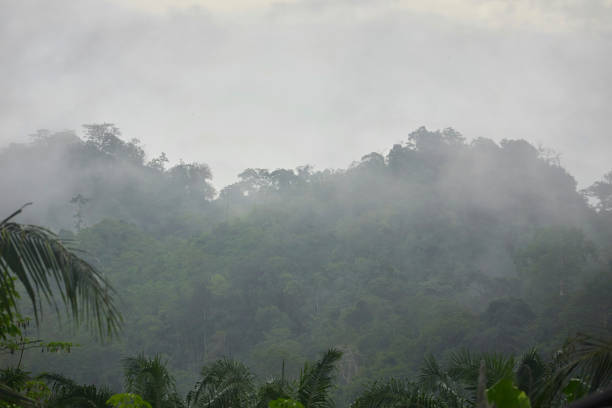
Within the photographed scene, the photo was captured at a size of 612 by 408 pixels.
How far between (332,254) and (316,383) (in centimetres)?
4537

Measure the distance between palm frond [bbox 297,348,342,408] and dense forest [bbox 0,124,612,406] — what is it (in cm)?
1841

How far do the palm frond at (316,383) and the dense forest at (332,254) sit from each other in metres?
18.4

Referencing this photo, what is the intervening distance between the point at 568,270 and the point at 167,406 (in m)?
36.3

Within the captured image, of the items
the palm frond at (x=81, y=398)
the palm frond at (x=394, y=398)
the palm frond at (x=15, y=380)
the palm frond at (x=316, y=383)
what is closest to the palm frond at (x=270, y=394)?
the palm frond at (x=316, y=383)

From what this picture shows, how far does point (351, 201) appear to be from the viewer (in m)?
63.0

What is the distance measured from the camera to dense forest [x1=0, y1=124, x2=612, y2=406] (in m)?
34.2

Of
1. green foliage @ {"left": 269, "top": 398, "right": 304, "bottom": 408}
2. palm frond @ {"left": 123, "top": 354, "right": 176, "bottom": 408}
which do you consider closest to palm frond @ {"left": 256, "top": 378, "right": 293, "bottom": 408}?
palm frond @ {"left": 123, "top": 354, "right": 176, "bottom": 408}

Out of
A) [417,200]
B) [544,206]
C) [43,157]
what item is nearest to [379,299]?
[417,200]

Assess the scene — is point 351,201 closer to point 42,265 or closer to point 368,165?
point 368,165

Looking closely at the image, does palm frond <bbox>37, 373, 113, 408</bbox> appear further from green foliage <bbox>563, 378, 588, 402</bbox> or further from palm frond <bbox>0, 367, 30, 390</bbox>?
green foliage <bbox>563, 378, 588, 402</bbox>

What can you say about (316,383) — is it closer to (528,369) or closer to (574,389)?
(528,369)

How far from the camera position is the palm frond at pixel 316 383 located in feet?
22.1

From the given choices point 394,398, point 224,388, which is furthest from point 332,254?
point 394,398

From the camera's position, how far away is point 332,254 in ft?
171
